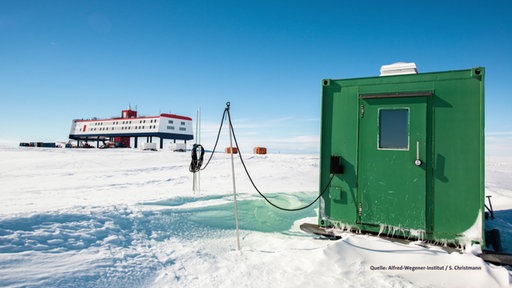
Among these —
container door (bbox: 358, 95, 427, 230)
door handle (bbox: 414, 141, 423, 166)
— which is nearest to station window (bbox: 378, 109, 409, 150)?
container door (bbox: 358, 95, 427, 230)

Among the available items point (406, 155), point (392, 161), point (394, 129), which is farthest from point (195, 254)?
point (394, 129)

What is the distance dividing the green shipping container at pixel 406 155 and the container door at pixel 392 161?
0.02m

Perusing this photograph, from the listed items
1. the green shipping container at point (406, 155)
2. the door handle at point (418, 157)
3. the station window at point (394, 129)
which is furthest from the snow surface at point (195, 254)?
the station window at point (394, 129)

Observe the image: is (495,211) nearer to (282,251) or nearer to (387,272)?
(387,272)

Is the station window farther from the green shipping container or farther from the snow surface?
the snow surface

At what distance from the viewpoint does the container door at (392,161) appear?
15.9 feet

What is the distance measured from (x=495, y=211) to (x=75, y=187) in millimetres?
14163

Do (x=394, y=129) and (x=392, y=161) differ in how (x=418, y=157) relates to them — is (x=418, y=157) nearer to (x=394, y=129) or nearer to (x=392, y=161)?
(x=392, y=161)

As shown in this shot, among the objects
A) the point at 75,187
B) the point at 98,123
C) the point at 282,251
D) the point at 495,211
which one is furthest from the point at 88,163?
the point at 98,123

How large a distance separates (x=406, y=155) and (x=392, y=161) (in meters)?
0.25

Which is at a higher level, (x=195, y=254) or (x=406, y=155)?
(x=406, y=155)

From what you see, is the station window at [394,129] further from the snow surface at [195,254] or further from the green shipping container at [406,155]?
the snow surface at [195,254]

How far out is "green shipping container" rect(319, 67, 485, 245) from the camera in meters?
4.57

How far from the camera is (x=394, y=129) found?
506 centimetres
